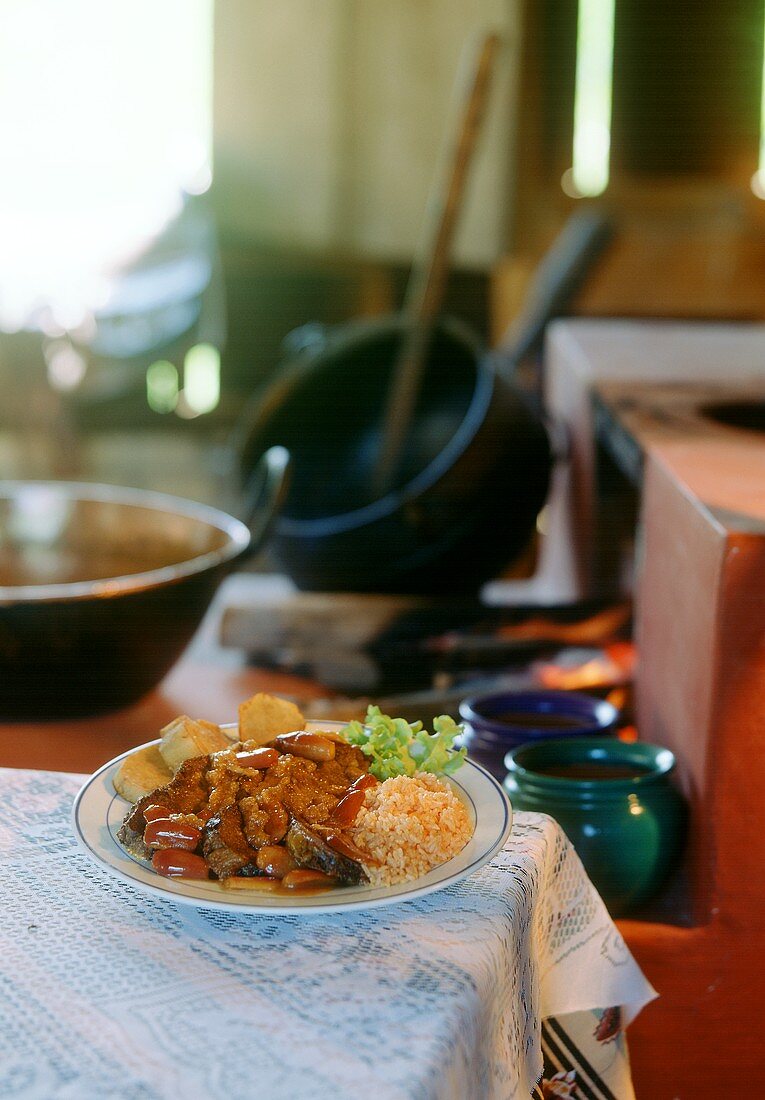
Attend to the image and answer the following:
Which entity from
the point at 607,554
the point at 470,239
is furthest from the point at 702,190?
the point at 607,554

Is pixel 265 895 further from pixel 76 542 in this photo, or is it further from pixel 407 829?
pixel 76 542

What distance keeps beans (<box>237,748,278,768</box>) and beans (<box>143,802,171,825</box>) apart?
0.07 m

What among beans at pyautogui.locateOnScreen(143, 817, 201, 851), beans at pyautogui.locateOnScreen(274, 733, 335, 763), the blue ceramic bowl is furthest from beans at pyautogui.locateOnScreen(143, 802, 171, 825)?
the blue ceramic bowl

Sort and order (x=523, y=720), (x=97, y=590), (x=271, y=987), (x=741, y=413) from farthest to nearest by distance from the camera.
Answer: (x=741, y=413) < (x=523, y=720) < (x=97, y=590) < (x=271, y=987)

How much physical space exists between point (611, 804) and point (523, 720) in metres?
0.27

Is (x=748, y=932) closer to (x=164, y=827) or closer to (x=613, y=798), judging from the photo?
(x=613, y=798)

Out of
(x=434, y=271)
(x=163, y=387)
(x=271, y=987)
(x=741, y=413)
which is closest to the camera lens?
(x=271, y=987)

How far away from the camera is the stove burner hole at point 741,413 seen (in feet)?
7.27

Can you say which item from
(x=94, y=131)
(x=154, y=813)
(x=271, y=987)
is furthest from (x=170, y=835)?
(x=94, y=131)

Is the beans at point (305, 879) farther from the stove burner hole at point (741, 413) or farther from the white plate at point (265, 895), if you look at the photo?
the stove burner hole at point (741, 413)

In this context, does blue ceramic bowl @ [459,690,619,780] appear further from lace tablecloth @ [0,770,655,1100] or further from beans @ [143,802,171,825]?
beans @ [143,802,171,825]

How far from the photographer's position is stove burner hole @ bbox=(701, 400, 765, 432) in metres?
2.21

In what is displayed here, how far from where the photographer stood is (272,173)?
650 centimetres

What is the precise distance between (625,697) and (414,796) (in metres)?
1.15
